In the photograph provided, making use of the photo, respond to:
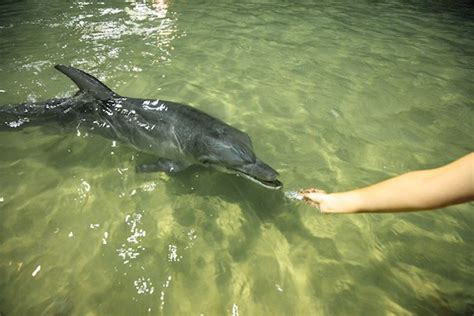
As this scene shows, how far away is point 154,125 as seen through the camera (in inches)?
172

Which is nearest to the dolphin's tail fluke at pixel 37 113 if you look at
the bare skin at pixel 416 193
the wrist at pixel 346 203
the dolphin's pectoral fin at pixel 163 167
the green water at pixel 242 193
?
the green water at pixel 242 193

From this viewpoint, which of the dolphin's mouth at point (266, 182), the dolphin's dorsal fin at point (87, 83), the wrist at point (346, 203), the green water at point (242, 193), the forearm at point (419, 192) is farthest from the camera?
the dolphin's dorsal fin at point (87, 83)

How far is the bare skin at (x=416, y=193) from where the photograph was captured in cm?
192

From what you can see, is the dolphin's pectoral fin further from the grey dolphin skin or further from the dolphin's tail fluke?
the dolphin's tail fluke

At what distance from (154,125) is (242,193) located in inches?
63.4

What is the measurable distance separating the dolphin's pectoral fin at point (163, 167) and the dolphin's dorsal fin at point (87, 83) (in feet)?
4.45

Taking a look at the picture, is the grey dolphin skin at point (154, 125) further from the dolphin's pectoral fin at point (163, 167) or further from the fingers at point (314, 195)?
the fingers at point (314, 195)

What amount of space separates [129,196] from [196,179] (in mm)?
856

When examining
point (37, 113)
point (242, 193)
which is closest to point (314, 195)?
point (242, 193)

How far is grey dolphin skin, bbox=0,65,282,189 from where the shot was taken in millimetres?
3852

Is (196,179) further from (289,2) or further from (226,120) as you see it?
(289,2)

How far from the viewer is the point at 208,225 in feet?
11.4

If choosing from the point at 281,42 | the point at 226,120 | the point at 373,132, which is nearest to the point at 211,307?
the point at 226,120

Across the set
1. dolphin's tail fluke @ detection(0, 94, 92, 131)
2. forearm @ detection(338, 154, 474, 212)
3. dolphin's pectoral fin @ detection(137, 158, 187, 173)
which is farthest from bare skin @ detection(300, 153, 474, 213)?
dolphin's tail fluke @ detection(0, 94, 92, 131)
